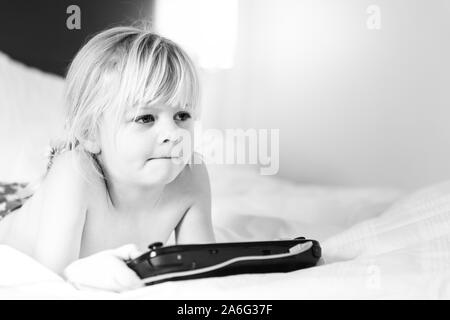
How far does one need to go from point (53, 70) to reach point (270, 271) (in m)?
1.04

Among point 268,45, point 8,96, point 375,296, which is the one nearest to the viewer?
point 375,296

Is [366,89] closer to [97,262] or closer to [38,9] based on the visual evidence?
[38,9]

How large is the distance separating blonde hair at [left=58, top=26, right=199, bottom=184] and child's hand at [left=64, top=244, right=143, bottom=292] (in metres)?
0.26

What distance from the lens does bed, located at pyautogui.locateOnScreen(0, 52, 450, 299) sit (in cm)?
68

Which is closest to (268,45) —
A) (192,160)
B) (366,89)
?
(366,89)

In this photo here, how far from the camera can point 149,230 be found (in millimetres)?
1112

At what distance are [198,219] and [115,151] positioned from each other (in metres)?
0.22

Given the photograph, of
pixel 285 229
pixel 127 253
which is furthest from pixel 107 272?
pixel 285 229

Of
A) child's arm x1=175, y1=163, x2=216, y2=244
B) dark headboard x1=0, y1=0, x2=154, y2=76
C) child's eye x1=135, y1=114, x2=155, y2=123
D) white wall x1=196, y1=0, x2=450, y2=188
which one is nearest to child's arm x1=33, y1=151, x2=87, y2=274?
child's eye x1=135, y1=114, x2=155, y2=123

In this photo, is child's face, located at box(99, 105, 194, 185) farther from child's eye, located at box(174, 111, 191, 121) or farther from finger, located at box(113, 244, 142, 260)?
Answer: finger, located at box(113, 244, 142, 260)

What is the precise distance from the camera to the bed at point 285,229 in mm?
680

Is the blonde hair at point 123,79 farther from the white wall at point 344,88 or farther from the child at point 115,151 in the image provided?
the white wall at point 344,88

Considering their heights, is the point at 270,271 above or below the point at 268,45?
below

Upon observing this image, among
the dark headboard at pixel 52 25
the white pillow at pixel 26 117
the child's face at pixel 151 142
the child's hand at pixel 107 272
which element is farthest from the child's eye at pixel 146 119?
the white pillow at pixel 26 117
